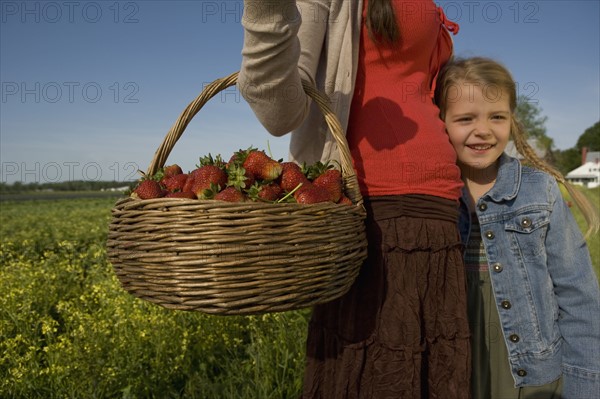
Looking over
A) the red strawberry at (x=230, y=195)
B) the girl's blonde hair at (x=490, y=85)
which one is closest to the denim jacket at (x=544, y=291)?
the girl's blonde hair at (x=490, y=85)

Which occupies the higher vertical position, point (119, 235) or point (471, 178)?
point (471, 178)

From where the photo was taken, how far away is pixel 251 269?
87 centimetres

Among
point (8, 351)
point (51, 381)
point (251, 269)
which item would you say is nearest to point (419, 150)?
point (251, 269)

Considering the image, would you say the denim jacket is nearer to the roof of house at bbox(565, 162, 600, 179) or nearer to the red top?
the red top

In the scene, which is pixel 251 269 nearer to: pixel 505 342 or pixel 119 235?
pixel 119 235

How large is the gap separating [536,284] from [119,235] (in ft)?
3.91

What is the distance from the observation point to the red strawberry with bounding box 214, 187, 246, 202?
959mm

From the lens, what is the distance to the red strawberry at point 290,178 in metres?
1.07

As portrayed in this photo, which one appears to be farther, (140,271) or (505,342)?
(505,342)

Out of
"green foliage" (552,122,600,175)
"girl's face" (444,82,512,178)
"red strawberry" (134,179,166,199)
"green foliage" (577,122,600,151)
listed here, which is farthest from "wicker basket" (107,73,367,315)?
"green foliage" (577,122,600,151)

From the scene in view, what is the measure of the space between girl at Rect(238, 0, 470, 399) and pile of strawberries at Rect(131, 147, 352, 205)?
10 cm

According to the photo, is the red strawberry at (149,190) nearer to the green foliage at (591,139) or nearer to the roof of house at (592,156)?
the roof of house at (592,156)

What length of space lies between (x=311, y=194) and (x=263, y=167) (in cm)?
15

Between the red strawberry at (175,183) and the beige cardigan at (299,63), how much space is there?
232 millimetres
